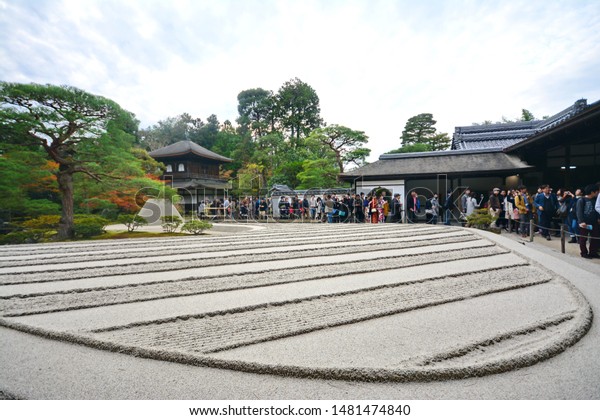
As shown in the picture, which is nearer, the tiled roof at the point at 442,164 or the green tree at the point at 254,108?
the tiled roof at the point at 442,164

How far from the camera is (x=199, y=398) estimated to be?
1884 mm

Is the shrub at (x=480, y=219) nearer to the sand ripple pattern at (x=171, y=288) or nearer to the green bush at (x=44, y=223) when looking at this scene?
the sand ripple pattern at (x=171, y=288)

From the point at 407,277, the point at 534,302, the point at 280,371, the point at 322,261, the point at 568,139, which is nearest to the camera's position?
the point at 280,371

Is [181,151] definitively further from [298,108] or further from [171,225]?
[171,225]

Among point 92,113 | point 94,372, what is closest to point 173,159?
point 92,113

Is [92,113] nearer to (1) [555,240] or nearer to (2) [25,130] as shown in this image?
(2) [25,130]

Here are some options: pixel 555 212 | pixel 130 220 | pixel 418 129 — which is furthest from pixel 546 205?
pixel 418 129

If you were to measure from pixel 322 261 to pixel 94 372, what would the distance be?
152 inches

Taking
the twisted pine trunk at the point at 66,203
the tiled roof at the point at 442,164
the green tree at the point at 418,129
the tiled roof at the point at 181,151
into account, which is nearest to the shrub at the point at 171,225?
the twisted pine trunk at the point at 66,203

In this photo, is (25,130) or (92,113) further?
(92,113)

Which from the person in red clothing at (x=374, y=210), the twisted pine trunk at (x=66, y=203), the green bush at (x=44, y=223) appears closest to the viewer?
the twisted pine trunk at (x=66, y=203)

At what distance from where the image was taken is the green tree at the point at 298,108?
112 feet

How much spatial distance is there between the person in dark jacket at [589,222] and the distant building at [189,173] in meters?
24.9

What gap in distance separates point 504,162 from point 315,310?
13095 mm
